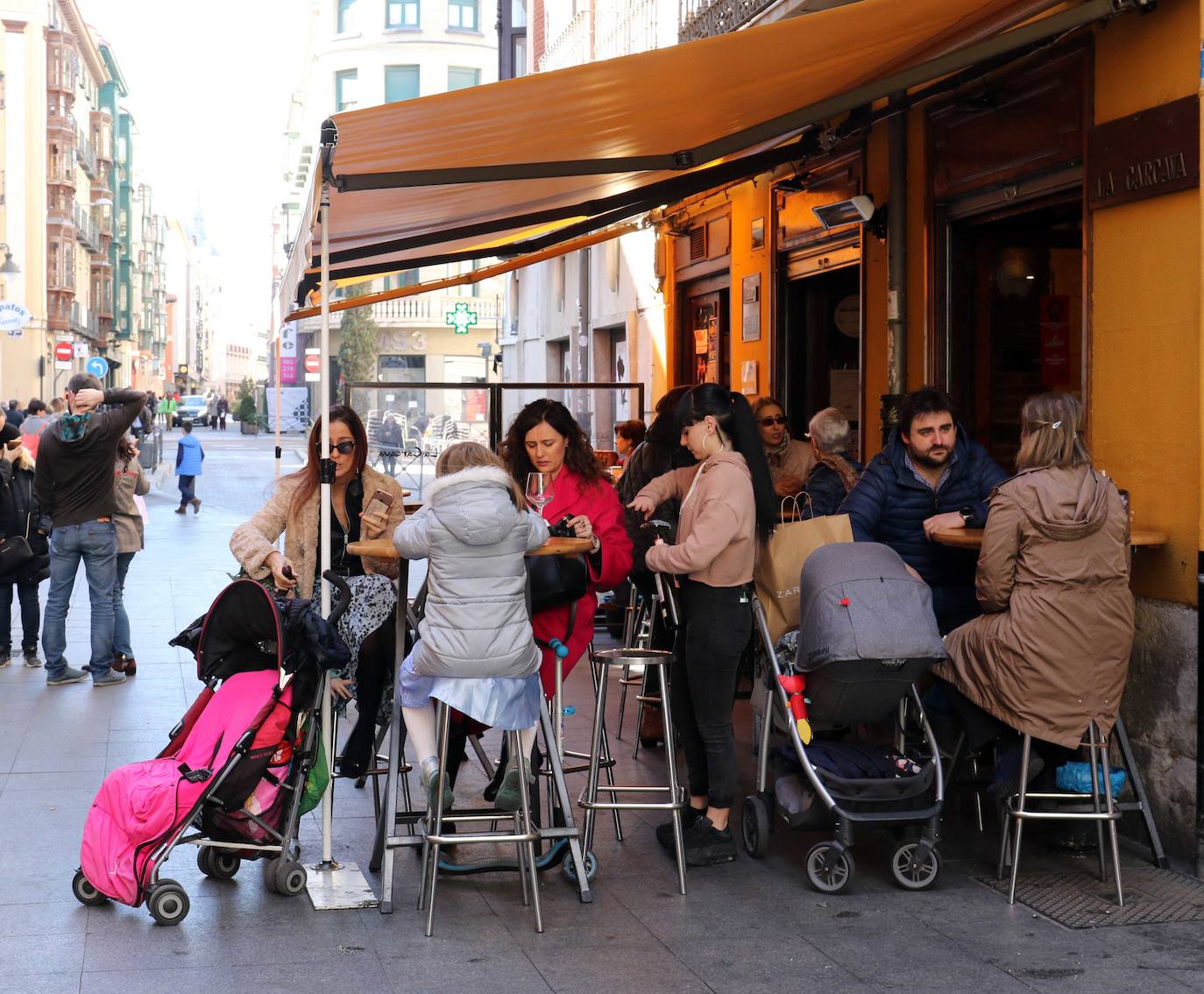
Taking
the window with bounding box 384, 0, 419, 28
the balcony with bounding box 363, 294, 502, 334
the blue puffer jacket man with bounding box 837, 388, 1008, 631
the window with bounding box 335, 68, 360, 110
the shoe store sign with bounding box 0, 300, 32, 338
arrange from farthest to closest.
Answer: the balcony with bounding box 363, 294, 502, 334
the window with bounding box 335, 68, 360, 110
the window with bounding box 384, 0, 419, 28
the shoe store sign with bounding box 0, 300, 32, 338
the blue puffer jacket man with bounding box 837, 388, 1008, 631

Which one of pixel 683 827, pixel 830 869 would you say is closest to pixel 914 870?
pixel 830 869

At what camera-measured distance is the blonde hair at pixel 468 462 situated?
5.26m

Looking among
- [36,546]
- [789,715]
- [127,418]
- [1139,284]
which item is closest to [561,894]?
[789,715]

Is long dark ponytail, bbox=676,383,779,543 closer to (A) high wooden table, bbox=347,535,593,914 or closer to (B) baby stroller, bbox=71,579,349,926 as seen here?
(A) high wooden table, bbox=347,535,593,914

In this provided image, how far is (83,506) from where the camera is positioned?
9.41m

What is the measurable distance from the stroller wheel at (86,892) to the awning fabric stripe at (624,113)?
2527 millimetres

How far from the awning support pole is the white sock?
3.89m

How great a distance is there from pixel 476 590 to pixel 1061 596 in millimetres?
2125

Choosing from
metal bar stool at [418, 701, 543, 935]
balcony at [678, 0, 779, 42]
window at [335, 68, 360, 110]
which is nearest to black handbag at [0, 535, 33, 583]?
balcony at [678, 0, 779, 42]

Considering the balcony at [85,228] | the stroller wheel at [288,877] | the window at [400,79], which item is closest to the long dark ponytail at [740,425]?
the stroller wheel at [288,877]

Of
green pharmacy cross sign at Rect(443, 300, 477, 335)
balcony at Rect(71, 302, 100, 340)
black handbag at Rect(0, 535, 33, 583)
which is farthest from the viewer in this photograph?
balcony at Rect(71, 302, 100, 340)

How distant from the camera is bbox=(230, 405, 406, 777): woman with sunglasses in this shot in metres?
5.92

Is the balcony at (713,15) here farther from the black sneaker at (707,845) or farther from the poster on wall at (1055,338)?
the black sneaker at (707,845)

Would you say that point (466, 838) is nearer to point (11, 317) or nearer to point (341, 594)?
point (341, 594)
